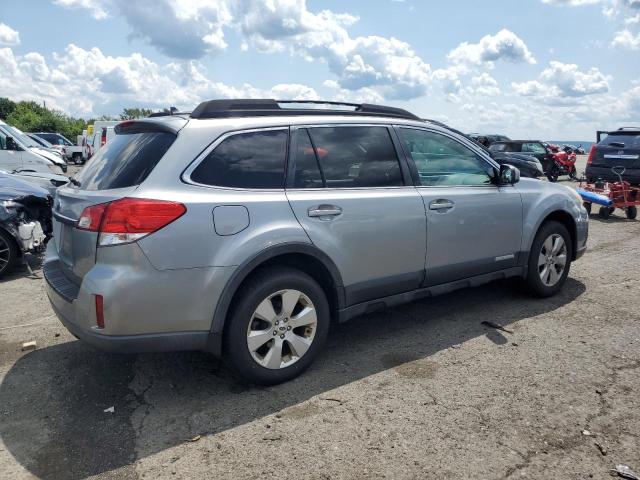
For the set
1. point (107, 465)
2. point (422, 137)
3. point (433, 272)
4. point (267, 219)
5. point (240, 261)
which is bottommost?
point (107, 465)

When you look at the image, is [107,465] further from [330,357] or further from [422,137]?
[422,137]

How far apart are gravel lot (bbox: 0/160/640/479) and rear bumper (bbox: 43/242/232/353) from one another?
492 millimetres

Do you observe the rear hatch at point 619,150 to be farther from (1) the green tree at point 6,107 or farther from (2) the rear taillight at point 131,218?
(1) the green tree at point 6,107

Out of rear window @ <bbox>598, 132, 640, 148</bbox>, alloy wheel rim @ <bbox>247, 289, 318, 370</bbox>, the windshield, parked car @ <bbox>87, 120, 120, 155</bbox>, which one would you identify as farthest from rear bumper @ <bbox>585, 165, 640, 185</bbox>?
parked car @ <bbox>87, 120, 120, 155</bbox>

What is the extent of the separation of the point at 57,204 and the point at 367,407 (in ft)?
8.20

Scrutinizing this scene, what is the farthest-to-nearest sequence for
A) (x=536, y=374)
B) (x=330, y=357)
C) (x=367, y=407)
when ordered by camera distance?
1. (x=330, y=357)
2. (x=536, y=374)
3. (x=367, y=407)

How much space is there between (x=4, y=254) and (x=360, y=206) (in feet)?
15.6

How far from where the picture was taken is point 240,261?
10.3 ft

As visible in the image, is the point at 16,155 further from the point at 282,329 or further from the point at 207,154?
the point at 282,329

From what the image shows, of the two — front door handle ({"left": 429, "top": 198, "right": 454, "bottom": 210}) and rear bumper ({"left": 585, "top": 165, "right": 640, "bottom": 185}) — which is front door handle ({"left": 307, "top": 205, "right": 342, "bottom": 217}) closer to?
front door handle ({"left": 429, "top": 198, "right": 454, "bottom": 210})

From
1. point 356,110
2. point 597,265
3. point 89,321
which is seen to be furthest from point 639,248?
point 89,321

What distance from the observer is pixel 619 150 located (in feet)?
37.7

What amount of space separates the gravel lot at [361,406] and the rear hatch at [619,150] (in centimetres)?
781

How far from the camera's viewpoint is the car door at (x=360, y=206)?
11.5 ft
